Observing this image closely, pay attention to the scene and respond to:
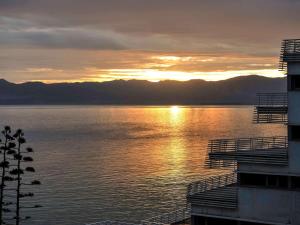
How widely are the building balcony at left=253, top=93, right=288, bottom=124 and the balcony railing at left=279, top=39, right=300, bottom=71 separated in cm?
238

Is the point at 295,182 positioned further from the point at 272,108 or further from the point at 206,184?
the point at 206,184

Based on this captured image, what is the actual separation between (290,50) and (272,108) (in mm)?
3949

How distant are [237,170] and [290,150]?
12.2 feet

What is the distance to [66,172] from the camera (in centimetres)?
11644

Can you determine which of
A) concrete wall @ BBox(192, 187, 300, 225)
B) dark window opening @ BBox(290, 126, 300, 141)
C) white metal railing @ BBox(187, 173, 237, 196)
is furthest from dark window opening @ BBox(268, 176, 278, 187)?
white metal railing @ BBox(187, 173, 237, 196)

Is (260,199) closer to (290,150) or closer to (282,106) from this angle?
(290,150)

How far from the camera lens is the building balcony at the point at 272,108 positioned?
3528 centimetres

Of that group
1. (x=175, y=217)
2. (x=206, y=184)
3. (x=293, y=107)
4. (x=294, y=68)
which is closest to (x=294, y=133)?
(x=293, y=107)

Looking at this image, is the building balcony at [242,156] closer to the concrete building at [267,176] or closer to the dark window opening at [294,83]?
the concrete building at [267,176]

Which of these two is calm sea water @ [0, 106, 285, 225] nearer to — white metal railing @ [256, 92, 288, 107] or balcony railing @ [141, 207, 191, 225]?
balcony railing @ [141, 207, 191, 225]

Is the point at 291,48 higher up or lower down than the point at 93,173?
higher up

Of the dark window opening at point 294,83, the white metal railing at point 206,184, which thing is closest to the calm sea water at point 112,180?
the white metal railing at point 206,184

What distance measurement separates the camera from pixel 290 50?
113 feet

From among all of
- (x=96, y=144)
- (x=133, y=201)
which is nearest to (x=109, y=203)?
(x=133, y=201)
